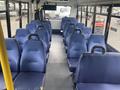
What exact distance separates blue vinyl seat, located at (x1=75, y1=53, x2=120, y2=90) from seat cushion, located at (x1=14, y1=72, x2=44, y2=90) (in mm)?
622

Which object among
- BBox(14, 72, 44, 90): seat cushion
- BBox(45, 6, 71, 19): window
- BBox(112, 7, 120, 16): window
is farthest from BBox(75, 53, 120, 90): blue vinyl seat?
BBox(45, 6, 71, 19): window

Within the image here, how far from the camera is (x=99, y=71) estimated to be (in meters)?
2.44

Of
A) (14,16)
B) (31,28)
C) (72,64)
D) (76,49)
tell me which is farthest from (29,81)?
(31,28)

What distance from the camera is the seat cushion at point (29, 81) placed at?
248cm

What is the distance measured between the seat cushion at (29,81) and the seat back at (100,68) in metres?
0.65

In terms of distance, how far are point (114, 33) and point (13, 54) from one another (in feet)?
8.14

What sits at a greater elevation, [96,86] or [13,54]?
[13,54]

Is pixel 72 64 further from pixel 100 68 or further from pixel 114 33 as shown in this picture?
pixel 114 33

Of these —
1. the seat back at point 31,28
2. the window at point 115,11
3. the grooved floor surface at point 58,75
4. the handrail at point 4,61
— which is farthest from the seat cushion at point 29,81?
the seat back at point 31,28

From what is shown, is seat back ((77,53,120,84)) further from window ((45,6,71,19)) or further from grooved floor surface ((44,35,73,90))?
window ((45,6,71,19))

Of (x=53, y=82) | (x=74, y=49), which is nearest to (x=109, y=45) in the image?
(x=74, y=49)

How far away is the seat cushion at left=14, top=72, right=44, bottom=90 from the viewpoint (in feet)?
8.14

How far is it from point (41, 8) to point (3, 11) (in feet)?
20.6

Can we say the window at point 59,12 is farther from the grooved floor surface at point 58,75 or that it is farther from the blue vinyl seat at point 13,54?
the blue vinyl seat at point 13,54
